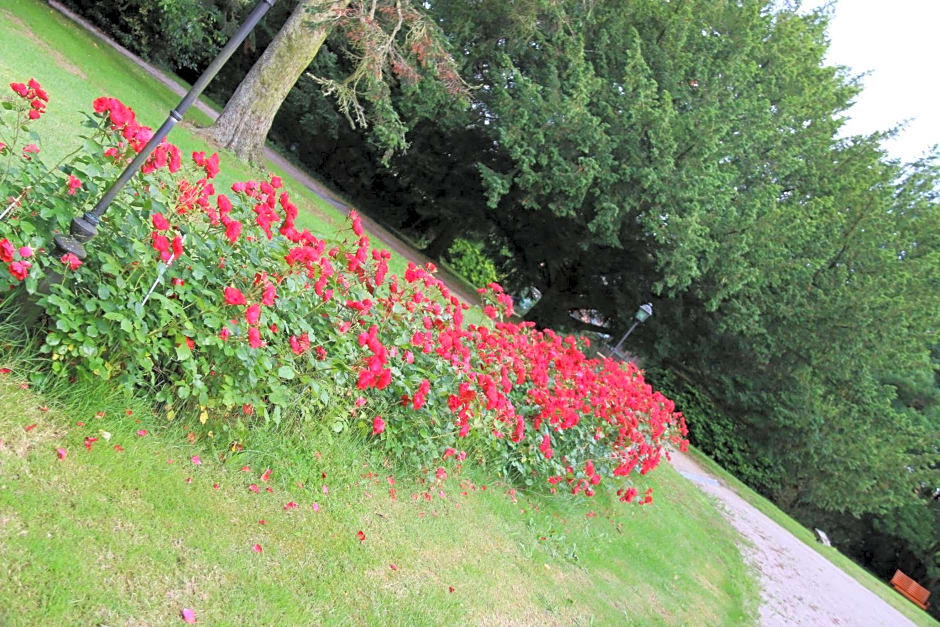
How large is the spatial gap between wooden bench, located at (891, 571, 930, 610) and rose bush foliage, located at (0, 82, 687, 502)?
2587cm

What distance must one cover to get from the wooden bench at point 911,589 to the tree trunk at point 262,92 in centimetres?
2647

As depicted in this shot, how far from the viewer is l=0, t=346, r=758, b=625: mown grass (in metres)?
2.14

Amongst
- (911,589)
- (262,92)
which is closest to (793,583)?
(262,92)

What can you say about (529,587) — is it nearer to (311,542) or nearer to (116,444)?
(311,542)

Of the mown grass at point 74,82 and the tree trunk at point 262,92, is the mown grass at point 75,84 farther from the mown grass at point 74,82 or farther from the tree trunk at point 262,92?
the tree trunk at point 262,92

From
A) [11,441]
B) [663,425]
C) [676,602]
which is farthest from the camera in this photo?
[663,425]

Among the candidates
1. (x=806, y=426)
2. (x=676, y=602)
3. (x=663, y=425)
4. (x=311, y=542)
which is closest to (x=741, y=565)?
(x=663, y=425)

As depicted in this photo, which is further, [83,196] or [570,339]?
[570,339]

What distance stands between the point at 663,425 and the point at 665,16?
14.3 meters

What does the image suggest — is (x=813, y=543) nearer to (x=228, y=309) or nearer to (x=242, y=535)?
(x=242, y=535)

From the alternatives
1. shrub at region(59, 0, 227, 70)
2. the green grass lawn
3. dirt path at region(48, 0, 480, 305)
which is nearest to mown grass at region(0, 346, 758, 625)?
the green grass lawn

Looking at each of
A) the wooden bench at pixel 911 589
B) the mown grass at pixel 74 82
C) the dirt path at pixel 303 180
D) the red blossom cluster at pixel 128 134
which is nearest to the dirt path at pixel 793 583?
the red blossom cluster at pixel 128 134

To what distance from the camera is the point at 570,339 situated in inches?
276

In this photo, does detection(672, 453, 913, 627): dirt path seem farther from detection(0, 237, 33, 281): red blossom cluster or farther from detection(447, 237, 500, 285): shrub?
detection(447, 237, 500, 285): shrub
